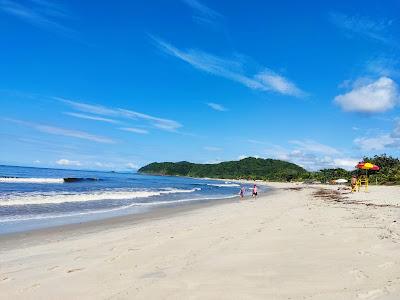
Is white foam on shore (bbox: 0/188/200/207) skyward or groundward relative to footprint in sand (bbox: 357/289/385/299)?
groundward

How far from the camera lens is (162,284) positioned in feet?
18.4

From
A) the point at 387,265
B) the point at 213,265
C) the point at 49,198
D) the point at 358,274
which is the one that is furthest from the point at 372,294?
the point at 49,198

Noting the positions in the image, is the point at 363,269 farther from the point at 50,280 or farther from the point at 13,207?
the point at 13,207

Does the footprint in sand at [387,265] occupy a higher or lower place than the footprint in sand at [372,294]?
higher

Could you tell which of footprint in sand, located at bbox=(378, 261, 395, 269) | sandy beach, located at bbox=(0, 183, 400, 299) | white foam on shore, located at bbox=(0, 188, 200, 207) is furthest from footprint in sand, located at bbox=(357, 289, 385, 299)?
white foam on shore, located at bbox=(0, 188, 200, 207)

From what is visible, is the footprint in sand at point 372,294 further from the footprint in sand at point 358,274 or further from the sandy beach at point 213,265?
the footprint in sand at point 358,274

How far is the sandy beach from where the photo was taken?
5.18 meters

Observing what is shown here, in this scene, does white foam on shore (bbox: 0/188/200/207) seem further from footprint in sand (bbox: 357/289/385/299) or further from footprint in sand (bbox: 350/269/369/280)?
footprint in sand (bbox: 357/289/385/299)

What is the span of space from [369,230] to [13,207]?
17.4 metres

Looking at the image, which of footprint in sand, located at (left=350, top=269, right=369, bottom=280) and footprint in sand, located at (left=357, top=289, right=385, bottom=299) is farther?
footprint in sand, located at (left=350, top=269, right=369, bottom=280)

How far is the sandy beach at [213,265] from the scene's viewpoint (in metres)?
5.18

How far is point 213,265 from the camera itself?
670cm

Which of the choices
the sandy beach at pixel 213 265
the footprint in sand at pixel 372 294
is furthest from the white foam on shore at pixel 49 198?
the footprint in sand at pixel 372 294

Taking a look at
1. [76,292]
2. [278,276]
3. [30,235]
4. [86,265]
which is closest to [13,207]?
[30,235]
